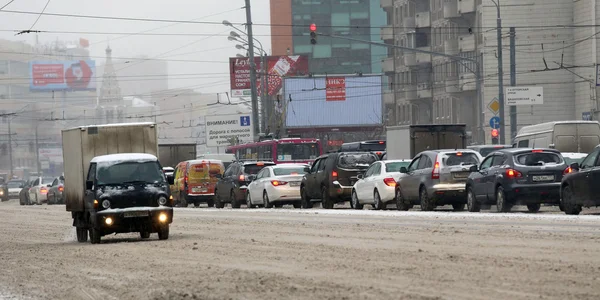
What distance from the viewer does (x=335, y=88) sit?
105 metres

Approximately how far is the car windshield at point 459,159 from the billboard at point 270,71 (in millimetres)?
52479

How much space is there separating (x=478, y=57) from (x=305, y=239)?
64.2 metres

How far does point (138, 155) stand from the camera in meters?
26.8

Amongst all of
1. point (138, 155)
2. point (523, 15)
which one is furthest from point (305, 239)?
point (523, 15)

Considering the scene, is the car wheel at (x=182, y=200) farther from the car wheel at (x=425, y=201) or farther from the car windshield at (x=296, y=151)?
the car wheel at (x=425, y=201)

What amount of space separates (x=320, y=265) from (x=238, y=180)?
31608mm

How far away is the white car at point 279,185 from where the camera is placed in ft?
143

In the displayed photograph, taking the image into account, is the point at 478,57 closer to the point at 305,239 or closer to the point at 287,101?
the point at 287,101

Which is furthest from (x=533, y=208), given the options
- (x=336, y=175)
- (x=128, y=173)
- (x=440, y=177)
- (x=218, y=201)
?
(x=218, y=201)

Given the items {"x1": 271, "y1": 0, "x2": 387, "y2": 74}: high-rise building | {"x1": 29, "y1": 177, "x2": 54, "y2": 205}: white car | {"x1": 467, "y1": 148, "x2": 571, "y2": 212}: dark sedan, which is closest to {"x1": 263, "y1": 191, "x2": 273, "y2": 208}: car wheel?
{"x1": 467, "y1": 148, "x2": 571, "y2": 212}: dark sedan

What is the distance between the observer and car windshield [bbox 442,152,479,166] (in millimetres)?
34094

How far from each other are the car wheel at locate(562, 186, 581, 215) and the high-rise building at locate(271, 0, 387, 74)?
454ft

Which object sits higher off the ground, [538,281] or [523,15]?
[523,15]

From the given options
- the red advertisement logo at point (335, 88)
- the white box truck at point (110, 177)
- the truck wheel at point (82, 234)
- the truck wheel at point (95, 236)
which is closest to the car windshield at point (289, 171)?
the white box truck at point (110, 177)
